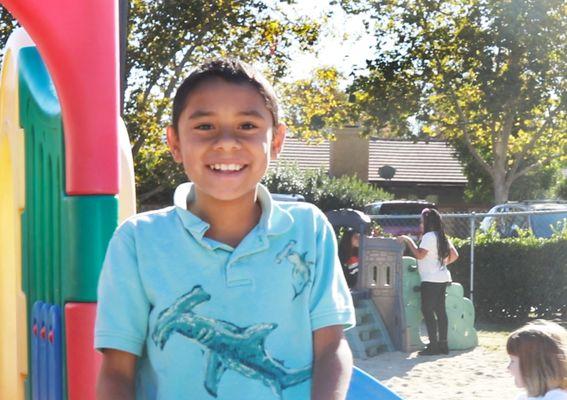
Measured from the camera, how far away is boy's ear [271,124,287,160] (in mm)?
2191

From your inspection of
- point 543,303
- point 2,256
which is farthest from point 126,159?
point 543,303

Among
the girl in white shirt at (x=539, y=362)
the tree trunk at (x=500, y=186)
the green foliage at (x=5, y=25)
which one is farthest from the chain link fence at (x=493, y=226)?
the girl in white shirt at (x=539, y=362)

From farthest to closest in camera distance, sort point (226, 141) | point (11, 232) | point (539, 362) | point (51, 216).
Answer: point (11, 232)
point (539, 362)
point (51, 216)
point (226, 141)

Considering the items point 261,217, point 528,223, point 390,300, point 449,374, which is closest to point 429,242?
point 390,300

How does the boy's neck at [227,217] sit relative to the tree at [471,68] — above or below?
below

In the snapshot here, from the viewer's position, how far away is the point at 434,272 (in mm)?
10570

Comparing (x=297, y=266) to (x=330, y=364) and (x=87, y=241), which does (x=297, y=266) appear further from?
(x=87, y=241)

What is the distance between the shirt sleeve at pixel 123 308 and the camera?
1.94 meters

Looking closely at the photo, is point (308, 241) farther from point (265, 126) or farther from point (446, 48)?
point (446, 48)

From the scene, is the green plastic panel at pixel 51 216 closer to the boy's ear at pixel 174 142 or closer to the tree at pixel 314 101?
the boy's ear at pixel 174 142

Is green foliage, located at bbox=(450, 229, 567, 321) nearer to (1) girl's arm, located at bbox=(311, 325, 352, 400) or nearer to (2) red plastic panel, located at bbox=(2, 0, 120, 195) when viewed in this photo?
(2) red plastic panel, located at bbox=(2, 0, 120, 195)

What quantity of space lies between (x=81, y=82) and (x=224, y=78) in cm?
159

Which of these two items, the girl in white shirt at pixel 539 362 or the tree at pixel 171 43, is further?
the tree at pixel 171 43

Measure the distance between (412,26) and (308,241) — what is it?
19.9 meters
